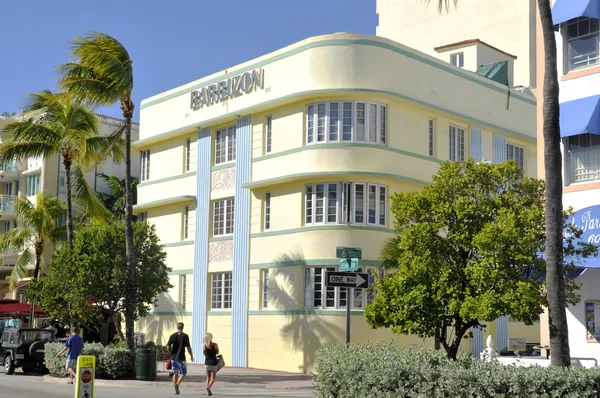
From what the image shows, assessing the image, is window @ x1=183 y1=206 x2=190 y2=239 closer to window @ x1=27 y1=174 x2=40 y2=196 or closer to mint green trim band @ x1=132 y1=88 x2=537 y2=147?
mint green trim band @ x1=132 y1=88 x2=537 y2=147

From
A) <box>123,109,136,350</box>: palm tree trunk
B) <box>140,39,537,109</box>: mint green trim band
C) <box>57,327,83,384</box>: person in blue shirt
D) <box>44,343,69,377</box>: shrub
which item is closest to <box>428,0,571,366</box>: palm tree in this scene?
<box>57,327,83,384</box>: person in blue shirt

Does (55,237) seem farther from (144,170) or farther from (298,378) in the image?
(298,378)

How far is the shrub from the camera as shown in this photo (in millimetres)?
25062

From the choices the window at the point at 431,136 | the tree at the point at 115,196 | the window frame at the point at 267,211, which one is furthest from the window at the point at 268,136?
the tree at the point at 115,196

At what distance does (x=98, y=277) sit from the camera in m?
27.3

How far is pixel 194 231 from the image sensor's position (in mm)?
34844

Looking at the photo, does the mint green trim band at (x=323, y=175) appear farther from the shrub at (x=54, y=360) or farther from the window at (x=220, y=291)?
Result: the shrub at (x=54, y=360)

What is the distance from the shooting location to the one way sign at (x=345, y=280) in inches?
741

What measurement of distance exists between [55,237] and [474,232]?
98.0 ft

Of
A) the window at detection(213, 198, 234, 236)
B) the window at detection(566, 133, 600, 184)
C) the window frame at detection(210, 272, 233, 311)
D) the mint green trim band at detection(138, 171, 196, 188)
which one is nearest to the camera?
the window at detection(566, 133, 600, 184)

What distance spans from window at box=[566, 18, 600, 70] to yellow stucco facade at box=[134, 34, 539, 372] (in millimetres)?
9459

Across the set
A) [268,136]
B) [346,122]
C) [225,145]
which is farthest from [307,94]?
[225,145]

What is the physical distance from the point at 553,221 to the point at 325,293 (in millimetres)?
17240

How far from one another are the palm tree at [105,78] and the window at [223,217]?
8501 millimetres
